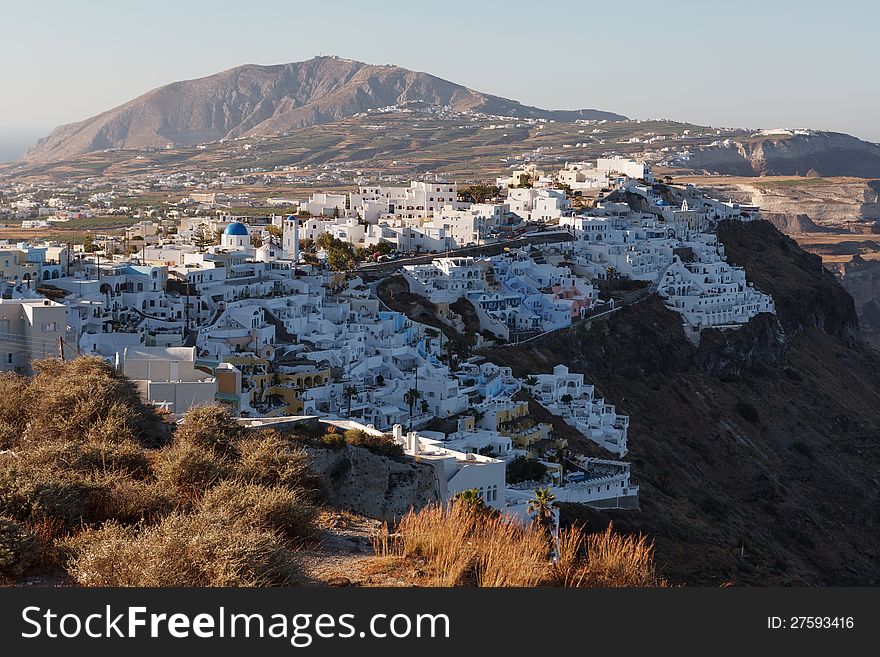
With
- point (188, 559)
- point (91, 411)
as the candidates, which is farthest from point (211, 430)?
point (188, 559)

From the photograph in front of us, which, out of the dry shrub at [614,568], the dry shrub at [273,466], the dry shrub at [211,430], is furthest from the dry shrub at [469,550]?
the dry shrub at [211,430]

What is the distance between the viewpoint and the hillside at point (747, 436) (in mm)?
26562

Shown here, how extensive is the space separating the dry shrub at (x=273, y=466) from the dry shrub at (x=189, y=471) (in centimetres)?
19

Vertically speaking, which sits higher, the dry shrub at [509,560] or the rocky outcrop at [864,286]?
the dry shrub at [509,560]

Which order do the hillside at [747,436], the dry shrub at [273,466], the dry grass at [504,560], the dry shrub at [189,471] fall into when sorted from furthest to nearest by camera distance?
the hillside at [747,436]
the dry shrub at [273,466]
the dry shrub at [189,471]
the dry grass at [504,560]

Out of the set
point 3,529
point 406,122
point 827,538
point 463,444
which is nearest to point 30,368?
point 463,444

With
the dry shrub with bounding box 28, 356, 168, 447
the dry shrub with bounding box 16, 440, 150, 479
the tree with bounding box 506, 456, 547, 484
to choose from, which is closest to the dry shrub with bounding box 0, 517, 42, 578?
the dry shrub with bounding box 16, 440, 150, 479

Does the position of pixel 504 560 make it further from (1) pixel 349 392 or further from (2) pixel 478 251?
(2) pixel 478 251

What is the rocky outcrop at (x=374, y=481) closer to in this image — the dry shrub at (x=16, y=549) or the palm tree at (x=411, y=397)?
the dry shrub at (x=16, y=549)

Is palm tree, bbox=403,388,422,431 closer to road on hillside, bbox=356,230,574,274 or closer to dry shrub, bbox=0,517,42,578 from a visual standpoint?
road on hillside, bbox=356,230,574,274

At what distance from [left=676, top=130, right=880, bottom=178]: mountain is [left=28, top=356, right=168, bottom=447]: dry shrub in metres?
112

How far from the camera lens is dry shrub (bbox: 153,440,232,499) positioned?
9.31 m

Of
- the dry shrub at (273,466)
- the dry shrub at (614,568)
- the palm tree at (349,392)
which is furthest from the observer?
the palm tree at (349,392)

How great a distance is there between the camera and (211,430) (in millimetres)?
11047
